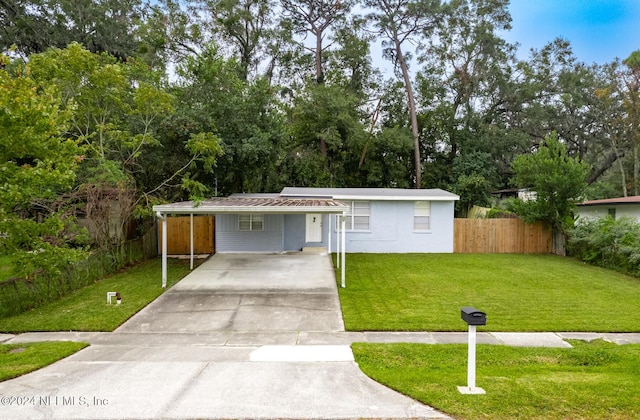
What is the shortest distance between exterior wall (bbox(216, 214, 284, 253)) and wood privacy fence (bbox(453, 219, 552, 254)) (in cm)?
794

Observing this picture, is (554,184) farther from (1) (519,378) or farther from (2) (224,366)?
(2) (224,366)

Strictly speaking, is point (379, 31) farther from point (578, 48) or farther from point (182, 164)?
point (182, 164)

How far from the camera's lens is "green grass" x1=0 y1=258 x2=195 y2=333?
22.9 feet

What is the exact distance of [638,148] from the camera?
26.2 m

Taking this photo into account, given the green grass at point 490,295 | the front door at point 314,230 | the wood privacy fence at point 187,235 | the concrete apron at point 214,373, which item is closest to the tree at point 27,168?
the concrete apron at point 214,373

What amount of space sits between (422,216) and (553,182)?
200 inches

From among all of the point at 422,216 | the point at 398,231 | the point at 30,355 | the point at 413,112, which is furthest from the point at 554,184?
the point at 30,355

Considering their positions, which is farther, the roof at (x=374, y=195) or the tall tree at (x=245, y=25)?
the tall tree at (x=245, y=25)

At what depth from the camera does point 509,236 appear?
1658 centimetres

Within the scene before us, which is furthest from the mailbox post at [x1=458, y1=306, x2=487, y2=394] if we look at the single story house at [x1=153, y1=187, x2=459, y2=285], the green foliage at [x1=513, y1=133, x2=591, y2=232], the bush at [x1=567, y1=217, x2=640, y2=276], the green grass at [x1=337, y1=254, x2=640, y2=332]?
the green foliage at [x1=513, y1=133, x2=591, y2=232]

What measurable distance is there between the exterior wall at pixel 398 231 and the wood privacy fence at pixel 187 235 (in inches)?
210

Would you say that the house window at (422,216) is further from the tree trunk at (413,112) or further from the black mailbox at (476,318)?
the black mailbox at (476,318)

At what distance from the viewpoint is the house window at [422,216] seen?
1623 centimetres

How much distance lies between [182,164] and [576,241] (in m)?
15.9
